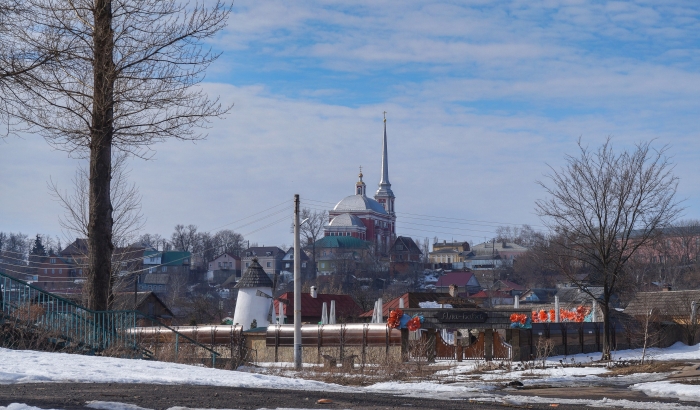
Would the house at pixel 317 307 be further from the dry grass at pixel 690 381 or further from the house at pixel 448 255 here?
the house at pixel 448 255

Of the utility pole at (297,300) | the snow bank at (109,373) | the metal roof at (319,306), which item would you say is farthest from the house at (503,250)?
the snow bank at (109,373)

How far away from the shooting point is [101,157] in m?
17.8

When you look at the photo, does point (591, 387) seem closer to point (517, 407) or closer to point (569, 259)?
point (517, 407)

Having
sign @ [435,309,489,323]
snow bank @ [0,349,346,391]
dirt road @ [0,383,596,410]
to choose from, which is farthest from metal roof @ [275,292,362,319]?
dirt road @ [0,383,596,410]

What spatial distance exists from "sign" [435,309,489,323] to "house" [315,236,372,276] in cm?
9836

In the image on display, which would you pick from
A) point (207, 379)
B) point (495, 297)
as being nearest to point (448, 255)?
point (495, 297)

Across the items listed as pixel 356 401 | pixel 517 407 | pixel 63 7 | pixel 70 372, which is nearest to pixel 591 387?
pixel 517 407

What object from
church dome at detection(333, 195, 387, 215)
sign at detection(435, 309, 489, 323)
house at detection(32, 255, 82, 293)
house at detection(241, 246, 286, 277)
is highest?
church dome at detection(333, 195, 387, 215)

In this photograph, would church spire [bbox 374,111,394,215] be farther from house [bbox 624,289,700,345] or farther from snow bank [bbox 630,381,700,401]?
snow bank [bbox 630,381,700,401]

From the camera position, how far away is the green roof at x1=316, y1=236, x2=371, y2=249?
152 meters

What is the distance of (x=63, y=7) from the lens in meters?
17.1

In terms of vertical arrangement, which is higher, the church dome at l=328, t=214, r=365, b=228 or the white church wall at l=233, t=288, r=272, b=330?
the church dome at l=328, t=214, r=365, b=228

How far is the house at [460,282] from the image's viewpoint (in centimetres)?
12893

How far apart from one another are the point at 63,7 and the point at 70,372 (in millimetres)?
8547
